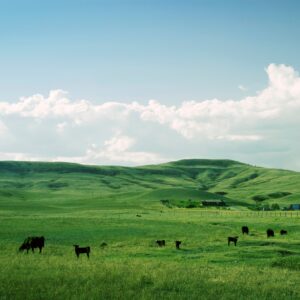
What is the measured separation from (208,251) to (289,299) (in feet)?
55.7

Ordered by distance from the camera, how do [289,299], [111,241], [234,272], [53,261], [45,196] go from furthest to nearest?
[45,196]
[111,241]
[53,261]
[234,272]
[289,299]

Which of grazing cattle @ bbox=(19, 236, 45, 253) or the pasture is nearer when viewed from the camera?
the pasture

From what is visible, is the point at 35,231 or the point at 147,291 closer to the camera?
the point at 147,291

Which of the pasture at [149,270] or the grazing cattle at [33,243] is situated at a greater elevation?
the grazing cattle at [33,243]

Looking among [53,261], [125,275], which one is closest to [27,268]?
[53,261]

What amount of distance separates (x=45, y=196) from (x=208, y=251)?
444 ft

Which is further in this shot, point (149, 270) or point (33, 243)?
point (33, 243)

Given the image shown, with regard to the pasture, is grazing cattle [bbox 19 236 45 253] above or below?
above

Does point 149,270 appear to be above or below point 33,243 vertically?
below

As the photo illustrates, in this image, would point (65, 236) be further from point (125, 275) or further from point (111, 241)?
point (125, 275)

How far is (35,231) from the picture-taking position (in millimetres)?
51625

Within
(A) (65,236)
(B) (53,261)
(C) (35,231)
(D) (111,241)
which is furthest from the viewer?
(C) (35,231)

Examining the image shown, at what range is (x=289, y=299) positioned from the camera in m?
19.2

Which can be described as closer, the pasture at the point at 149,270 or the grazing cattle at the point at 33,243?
the pasture at the point at 149,270
